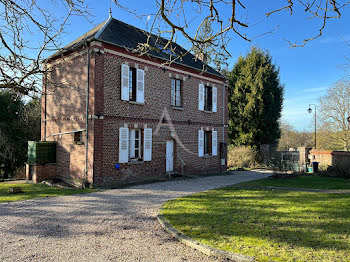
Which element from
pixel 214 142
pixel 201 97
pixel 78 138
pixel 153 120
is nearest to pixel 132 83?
pixel 153 120

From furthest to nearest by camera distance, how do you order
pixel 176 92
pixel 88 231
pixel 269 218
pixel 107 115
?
1. pixel 176 92
2. pixel 107 115
3. pixel 269 218
4. pixel 88 231

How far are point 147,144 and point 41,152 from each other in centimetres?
500

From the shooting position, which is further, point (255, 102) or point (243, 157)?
point (255, 102)

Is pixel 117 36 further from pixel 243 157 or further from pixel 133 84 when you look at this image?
pixel 243 157

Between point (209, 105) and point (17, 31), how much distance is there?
1246cm

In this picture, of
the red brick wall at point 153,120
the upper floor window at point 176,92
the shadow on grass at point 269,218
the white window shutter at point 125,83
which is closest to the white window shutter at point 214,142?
the red brick wall at point 153,120

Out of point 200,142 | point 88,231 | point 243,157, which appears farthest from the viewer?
point 243,157

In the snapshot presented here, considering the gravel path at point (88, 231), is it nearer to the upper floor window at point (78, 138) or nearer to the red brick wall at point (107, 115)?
the red brick wall at point (107, 115)

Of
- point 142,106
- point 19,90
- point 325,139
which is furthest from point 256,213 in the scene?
point 325,139

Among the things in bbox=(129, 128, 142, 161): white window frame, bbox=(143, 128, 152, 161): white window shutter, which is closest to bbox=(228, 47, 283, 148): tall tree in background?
bbox=(143, 128, 152, 161): white window shutter

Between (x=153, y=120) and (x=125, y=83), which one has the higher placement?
(x=125, y=83)

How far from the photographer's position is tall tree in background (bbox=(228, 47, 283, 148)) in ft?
71.9

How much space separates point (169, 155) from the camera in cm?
1403

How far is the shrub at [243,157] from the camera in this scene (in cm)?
2117
